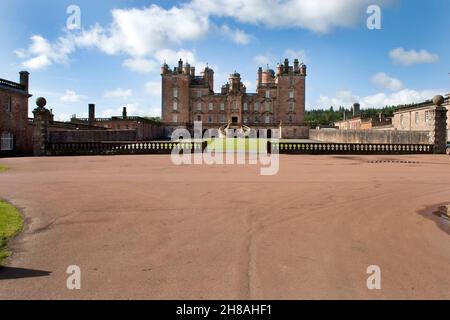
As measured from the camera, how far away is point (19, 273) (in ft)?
17.5

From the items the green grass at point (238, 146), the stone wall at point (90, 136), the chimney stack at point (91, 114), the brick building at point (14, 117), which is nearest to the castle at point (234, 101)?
the chimney stack at point (91, 114)

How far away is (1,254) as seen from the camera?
5.99 meters

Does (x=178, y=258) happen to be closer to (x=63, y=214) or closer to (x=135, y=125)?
(x=63, y=214)

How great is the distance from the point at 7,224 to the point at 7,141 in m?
30.9

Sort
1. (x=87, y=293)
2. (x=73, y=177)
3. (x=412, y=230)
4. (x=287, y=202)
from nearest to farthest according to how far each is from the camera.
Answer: (x=87, y=293)
(x=412, y=230)
(x=287, y=202)
(x=73, y=177)

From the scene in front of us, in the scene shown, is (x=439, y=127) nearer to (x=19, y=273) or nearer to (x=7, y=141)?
(x=19, y=273)

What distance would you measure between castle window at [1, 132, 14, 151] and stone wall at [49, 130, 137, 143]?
5.50 metres

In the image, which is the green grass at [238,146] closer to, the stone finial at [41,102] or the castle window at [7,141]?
the stone finial at [41,102]

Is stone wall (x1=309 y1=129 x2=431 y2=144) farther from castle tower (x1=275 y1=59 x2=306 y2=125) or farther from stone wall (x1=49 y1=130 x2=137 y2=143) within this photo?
castle tower (x1=275 y1=59 x2=306 y2=125)

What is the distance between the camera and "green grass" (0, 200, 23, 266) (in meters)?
6.26

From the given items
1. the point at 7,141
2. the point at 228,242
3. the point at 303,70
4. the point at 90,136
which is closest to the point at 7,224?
the point at 228,242

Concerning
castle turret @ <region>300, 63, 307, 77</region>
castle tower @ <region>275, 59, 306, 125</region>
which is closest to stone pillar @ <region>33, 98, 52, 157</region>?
castle tower @ <region>275, 59, 306, 125</region>

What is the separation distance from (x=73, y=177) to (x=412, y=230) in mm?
12328
